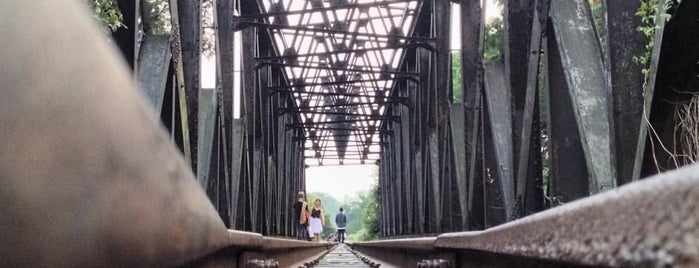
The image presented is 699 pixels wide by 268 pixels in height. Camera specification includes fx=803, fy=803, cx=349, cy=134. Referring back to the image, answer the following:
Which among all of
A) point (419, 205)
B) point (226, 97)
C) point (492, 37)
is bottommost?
point (419, 205)

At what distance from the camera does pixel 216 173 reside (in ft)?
20.5

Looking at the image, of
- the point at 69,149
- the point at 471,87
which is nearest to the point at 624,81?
the point at 69,149

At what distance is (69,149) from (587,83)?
3.48 meters

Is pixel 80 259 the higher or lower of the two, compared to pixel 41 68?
lower

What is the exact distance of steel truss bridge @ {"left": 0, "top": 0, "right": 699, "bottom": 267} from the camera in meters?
0.57

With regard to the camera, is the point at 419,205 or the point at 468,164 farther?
the point at 419,205

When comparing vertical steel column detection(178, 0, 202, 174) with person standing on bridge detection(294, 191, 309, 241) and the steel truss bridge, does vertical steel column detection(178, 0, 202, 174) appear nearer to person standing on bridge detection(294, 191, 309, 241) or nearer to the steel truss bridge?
the steel truss bridge

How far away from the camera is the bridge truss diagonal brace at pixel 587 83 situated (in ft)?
11.7

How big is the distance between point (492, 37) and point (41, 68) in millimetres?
12115

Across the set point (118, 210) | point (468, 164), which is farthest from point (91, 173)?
point (468, 164)

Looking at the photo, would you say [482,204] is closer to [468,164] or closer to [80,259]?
[468,164]

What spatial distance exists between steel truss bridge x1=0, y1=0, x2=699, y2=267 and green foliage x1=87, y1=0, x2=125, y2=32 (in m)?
0.18

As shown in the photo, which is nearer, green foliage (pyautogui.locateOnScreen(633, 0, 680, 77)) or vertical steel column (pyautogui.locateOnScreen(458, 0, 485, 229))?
green foliage (pyautogui.locateOnScreen(633, 0, 680, 77))

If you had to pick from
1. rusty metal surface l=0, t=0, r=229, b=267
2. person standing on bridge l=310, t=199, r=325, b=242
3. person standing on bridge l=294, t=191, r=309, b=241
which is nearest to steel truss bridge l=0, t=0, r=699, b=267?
rusty metal surface l=0, t=0, r=229, b=267
